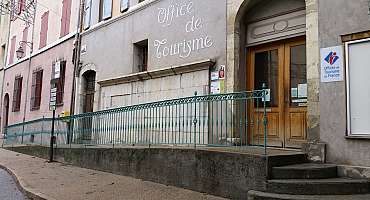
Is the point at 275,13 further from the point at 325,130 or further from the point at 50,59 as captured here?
the point at 50,59

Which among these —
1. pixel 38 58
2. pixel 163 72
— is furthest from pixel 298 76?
pixel 38 58

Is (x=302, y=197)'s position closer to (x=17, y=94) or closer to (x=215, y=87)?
(x=215, y=87)

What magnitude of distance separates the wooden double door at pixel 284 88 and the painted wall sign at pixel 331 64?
97 centimetres

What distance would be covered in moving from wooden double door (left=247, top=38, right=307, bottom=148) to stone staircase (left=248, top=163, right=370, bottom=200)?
1897mm

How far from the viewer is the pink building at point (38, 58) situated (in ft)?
53.1

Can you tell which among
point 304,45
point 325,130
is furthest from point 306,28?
point 325,130

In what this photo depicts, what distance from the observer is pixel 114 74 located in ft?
41.8

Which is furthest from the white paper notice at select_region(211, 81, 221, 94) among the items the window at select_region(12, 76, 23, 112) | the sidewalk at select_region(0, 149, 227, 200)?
the window at select_region(12, 76, 23, 112)

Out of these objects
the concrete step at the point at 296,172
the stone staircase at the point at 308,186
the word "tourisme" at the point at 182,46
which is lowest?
the stone staircase at the point at 308,186

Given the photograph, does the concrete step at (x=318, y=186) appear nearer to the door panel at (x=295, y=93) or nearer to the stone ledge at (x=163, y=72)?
the door panel at (x=295, y=93)

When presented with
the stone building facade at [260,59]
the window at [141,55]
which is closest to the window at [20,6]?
the stone building facade at [260,59]

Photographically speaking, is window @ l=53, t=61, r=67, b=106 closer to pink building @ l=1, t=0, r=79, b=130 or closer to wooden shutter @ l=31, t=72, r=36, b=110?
pink building @ l=1, t=0, r=79, b=130

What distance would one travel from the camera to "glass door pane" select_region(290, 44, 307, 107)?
749cm

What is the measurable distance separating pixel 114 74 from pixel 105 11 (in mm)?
2873
